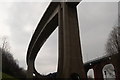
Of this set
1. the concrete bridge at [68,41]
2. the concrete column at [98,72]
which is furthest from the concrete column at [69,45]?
the concrete column at [98,72]

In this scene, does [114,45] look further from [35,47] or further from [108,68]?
[35,47]

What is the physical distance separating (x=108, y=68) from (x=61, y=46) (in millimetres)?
21096

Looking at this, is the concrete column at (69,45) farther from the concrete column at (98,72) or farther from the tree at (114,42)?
the concrete column at (98,72)

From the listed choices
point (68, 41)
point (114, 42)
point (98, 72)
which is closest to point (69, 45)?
point (68, 41)

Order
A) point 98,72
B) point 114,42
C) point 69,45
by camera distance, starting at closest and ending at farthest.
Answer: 1. point 69,45
2. point 114,42
3. point 98,72

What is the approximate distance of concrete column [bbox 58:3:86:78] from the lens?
13461mm

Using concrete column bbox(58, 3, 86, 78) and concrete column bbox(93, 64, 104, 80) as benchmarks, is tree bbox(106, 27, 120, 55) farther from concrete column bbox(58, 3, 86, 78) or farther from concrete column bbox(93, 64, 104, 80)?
concrete column bbox(93, 64, 104, 80)

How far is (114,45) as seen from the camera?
2320 centimetres

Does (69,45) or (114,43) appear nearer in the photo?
(69,45)

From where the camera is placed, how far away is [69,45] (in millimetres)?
14242

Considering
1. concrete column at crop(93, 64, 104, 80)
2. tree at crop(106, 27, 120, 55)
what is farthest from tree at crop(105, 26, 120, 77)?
concrete column at crop(93, 64, 104, 80)

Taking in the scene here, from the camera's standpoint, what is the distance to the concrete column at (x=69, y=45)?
13.5 metres

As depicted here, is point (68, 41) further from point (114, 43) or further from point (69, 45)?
point (114, 43)

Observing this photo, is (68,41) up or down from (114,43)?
down
